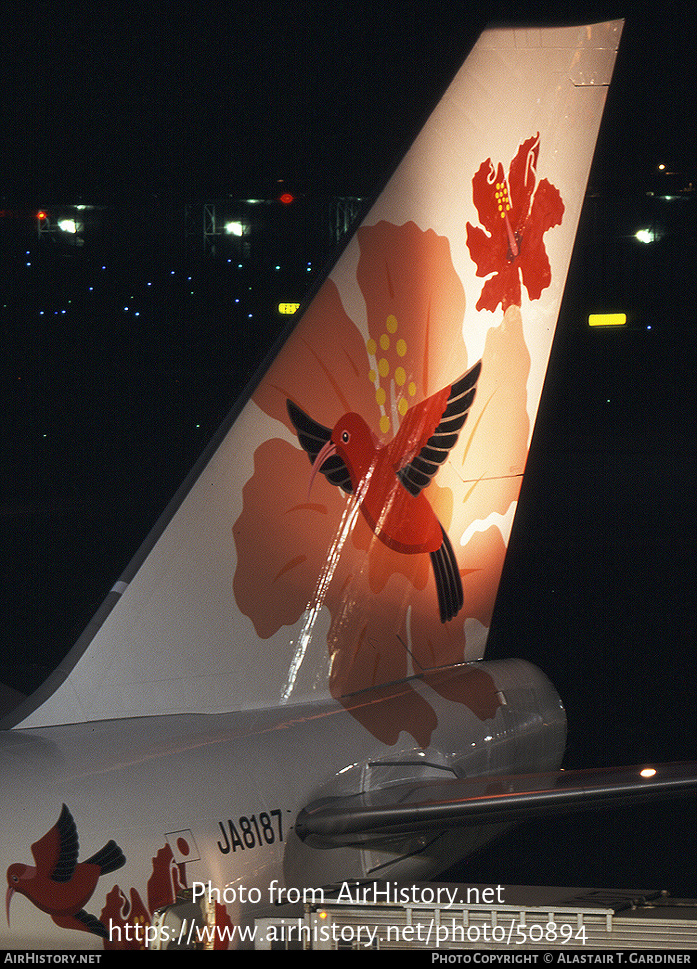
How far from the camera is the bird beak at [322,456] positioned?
5.11m

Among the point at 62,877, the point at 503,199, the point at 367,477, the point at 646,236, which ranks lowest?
the point at 62,877

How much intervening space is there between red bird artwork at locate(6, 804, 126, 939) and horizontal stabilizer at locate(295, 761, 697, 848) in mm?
972

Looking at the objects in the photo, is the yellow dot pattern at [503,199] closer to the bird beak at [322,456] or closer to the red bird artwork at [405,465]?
the red bird artwork at [405,465]

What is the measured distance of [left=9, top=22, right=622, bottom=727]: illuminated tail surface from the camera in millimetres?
4668

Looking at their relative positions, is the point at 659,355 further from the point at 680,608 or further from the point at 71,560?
the point at 71,560

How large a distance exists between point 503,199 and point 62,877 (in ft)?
13.9

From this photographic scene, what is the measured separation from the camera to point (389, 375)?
5.52 metres

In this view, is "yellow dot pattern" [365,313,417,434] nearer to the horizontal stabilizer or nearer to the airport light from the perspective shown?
the horizontal stabilizer

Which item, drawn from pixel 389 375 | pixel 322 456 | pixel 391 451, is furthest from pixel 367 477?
pixel 389 375

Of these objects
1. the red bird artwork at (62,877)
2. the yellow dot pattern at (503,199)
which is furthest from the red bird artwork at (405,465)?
the red bird artwork at (62,877)

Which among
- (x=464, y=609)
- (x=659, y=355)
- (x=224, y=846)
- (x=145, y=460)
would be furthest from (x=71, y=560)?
(x=659, y=355)

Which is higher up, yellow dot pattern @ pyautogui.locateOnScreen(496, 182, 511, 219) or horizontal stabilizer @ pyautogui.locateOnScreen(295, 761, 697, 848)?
yellow dot pattern @ pyautogui.locateOnScreen(496, 182, 511, 219)

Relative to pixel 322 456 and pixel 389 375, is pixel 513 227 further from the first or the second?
pixel 322 456

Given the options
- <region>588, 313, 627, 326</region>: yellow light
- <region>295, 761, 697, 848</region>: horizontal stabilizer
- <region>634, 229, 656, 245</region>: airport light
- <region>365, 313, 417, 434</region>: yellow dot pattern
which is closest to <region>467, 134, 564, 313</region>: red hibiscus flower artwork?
<region>365, 313, 417, 434</region>: yellow dot pattern
